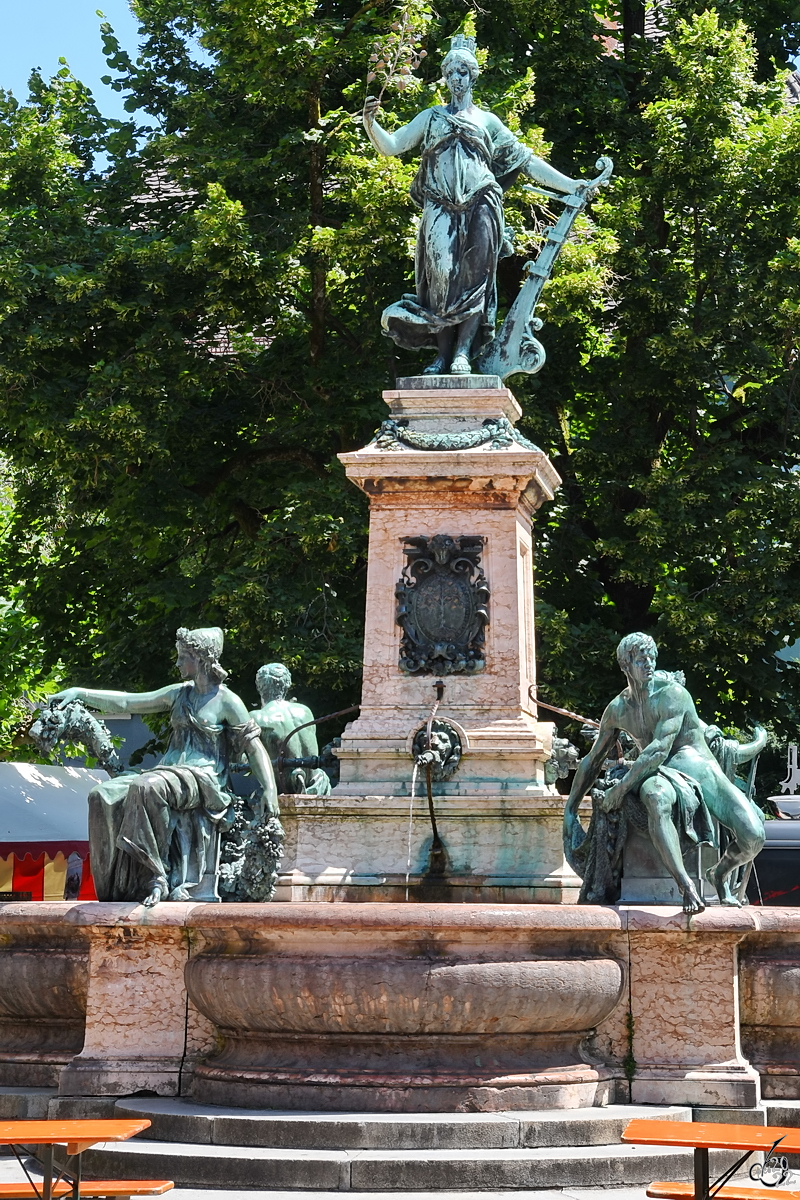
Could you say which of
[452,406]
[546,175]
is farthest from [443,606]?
[546,175]

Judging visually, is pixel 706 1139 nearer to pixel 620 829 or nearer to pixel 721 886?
pixel 620 829

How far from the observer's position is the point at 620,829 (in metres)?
8.61

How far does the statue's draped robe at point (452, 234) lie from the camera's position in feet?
36.9

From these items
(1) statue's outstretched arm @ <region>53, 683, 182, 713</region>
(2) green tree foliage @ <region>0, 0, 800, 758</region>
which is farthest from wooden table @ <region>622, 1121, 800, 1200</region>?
(2) green tree foliage @ <region>0, 0, 800, 758</region>

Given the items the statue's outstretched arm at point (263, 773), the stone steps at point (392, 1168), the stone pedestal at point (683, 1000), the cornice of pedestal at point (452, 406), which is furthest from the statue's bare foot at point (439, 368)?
the stone steps at point (392, 1168)

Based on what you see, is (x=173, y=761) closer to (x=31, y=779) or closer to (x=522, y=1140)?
(x=522, y=1140)

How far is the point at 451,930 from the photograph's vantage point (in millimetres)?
7414

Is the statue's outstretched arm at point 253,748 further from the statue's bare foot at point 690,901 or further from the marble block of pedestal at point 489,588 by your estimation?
the statue's bare foot at point 690,901

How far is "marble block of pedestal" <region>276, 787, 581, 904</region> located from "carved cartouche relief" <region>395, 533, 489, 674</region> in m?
0.85

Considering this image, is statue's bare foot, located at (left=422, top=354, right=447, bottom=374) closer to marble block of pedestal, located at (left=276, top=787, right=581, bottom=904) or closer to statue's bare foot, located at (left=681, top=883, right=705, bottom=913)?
marble block of pedestal, located at (left=276, top=787, right=581, bottom=904)

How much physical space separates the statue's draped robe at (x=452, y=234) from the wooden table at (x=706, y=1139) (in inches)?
255

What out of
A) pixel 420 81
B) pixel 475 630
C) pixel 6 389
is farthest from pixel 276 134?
pixel 475 630

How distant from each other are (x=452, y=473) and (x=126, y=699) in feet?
8.43

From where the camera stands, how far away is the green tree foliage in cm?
1700
